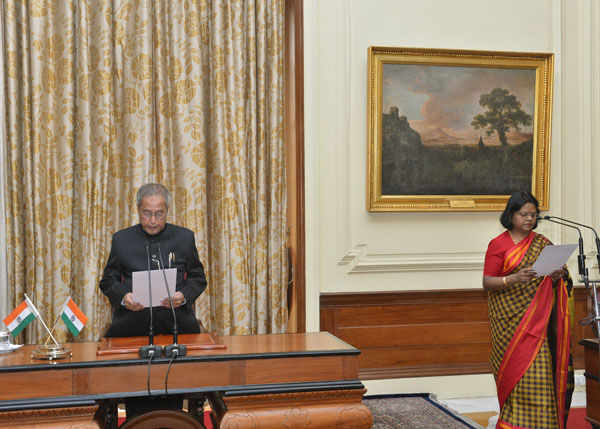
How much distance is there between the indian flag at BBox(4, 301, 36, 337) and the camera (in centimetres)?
358

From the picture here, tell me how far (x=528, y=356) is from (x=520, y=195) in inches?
41.8

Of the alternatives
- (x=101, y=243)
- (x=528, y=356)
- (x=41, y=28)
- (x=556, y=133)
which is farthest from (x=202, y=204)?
(x=556, y=133)

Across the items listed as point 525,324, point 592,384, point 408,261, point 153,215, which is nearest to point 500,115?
point 408,261

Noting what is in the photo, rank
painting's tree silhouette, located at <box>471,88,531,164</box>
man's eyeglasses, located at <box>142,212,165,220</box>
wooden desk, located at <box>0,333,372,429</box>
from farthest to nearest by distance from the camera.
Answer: painting's tree silhouette, located at <box>471,88,531,164</box>
man's eyeglasses, located at <box>142,212,165,220</box>
wooden desk, located at <box>0,333,372,429</box>

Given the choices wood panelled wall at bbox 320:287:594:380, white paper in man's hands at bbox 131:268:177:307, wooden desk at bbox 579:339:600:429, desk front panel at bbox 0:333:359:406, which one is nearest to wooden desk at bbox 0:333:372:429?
desk front panel at bbox 0:333:359:406

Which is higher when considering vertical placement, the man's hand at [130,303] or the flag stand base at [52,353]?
the man's hand at [130,303]

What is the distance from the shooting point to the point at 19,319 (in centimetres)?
360

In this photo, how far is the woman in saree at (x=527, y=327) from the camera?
4.49m

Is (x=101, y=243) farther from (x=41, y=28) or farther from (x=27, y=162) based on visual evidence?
(x=41, y=28)

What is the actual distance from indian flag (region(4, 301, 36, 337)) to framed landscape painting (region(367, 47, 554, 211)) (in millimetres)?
3186

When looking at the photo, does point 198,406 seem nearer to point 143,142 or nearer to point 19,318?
point 19,318

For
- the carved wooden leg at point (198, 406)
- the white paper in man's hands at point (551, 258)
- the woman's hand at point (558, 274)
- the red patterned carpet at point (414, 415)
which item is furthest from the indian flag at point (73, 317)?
the woman's hand at point (558, 274)

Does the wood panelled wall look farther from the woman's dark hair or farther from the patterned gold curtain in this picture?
the woman's dark hair

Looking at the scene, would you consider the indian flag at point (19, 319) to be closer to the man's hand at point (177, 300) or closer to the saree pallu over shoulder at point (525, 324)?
the man's hand at point (177, 300)
